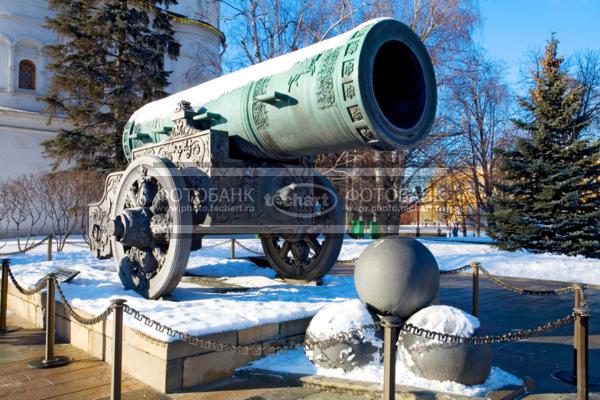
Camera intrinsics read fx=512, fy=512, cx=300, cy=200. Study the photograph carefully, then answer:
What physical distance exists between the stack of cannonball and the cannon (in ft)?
3.07

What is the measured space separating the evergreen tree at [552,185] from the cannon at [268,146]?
1115 centimetres

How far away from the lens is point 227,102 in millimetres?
5168

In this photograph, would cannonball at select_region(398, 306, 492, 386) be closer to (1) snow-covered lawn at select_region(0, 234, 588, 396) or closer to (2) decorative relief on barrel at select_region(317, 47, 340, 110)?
(1) snow-covered lawn at select_region(0, 234, 588, 396)

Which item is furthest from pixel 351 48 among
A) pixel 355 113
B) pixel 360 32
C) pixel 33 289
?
pixel 33 289

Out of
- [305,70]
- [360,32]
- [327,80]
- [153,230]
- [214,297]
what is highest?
[360,32]

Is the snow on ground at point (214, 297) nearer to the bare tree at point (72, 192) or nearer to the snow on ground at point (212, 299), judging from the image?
the snow on ground at point (212, 299)

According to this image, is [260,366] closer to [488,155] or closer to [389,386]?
[389,386]

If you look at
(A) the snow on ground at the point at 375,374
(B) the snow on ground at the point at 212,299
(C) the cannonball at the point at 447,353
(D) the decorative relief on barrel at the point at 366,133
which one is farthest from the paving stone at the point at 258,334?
(D) the decorative relief on barrel at the point at 366,133

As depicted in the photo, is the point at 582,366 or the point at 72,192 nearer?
the point at 582,366

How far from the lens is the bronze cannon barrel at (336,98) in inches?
149

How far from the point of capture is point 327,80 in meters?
3.99

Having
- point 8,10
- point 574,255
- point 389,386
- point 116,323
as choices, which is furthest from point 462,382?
point 8,10

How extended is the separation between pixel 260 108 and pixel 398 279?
199cm

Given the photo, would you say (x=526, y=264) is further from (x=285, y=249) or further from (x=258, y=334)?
(x=258, y=334)
